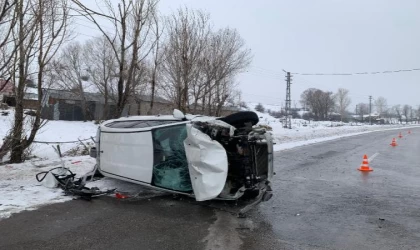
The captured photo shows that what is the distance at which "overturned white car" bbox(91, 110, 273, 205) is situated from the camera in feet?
19.5

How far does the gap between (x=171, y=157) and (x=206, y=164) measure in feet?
2.70

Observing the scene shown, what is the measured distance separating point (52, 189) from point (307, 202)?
4963 millimetres

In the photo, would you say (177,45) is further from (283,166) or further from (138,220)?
(138,220)

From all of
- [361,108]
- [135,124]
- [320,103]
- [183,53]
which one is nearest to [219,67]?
[183,53]

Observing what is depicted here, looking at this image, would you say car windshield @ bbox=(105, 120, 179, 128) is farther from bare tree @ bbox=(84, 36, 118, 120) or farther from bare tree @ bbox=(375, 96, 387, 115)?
bare tree @ bbox=(375, 96, 387, 115)

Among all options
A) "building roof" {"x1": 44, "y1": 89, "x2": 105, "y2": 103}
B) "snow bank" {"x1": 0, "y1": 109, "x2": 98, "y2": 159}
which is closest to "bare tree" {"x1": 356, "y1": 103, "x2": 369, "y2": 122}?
"building roof" {"x1": 44, "y1": 89, "x2": 105, "y2": 103}

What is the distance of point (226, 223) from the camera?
5.66m

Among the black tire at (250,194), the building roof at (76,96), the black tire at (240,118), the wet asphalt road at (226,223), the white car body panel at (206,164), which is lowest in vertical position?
the wet asphalt road at (226,223)

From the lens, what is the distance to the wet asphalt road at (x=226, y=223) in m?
4.84

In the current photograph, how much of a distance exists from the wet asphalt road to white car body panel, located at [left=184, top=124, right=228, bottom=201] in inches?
18.2

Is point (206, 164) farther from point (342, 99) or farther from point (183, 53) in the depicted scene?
point (342, 99)

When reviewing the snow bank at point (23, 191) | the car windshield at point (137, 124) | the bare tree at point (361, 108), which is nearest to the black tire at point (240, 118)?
the car windshield at point (137, 124)

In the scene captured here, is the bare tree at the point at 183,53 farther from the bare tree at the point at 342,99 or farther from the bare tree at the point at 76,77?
the bare tree at the point at 342,99

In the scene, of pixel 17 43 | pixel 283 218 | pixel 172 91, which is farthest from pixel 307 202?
pixel 172 91
